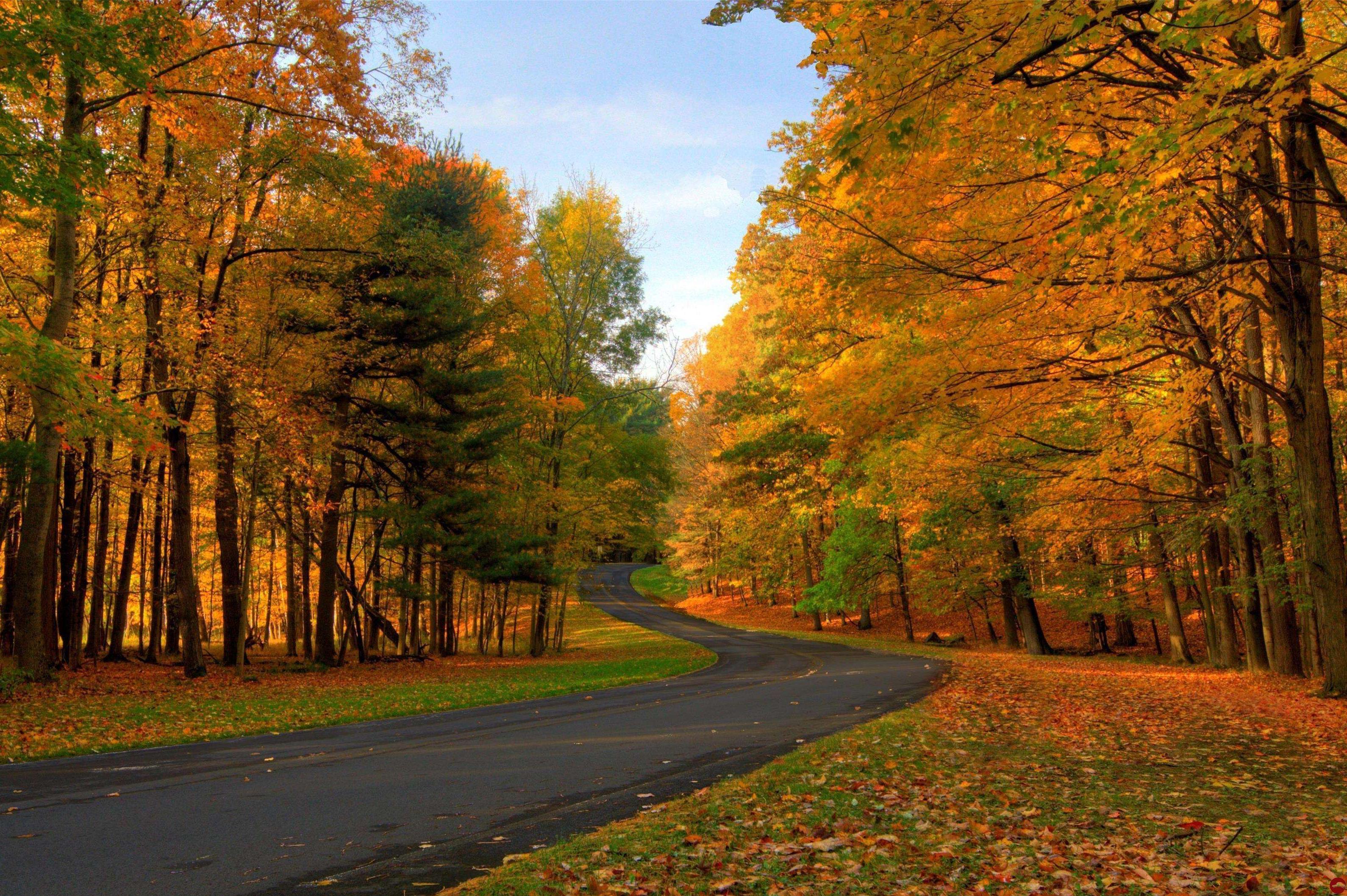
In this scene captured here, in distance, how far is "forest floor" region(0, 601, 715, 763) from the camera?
9.60 meters

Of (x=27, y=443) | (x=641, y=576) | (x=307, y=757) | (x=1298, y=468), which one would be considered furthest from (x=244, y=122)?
(x=641, y=576)

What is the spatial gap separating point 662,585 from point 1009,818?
56.2 m

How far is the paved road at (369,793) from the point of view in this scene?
14.5 feet

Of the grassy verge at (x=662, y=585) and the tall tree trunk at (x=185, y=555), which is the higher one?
the tall tree trunk at (x=185, y=555)

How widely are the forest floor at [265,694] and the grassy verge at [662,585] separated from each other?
3092cm

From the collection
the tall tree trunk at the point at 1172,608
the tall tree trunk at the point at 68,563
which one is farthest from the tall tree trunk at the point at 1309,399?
the tall tree trunk at the point at 68,563

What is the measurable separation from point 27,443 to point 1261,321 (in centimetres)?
1989

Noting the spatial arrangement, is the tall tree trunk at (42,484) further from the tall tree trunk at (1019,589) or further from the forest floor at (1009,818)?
the tall tree trunk at (1019,589)

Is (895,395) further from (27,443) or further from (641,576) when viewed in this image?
(641,576)

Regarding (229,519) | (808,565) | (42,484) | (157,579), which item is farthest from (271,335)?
(808,565)

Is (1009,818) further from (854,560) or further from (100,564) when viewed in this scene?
(854,560)

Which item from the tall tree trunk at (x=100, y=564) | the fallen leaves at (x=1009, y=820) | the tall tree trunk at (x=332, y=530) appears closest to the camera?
the fallen leaves at (x=1009, y=820)

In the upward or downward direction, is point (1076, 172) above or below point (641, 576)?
above

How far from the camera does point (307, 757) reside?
7.92m
